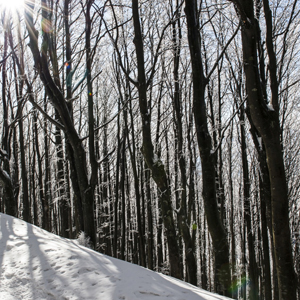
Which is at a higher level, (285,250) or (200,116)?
(200,116)

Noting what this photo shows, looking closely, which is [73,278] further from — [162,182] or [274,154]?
[162,182]

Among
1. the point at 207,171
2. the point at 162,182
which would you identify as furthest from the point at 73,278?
the point at 162,182

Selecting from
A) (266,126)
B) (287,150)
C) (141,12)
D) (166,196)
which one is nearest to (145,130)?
(166,196)

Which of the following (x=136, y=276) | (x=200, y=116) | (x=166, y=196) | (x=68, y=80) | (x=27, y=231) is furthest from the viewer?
(x=68, y=80)

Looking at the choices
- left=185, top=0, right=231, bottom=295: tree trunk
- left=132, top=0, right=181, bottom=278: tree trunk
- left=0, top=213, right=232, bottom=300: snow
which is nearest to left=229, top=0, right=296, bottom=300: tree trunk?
left=185, top=0, right=231, bottom=295: tree trunk

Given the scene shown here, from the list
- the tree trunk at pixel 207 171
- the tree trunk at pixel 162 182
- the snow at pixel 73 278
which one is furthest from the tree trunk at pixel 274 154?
the tree trunk at pixel 162 182

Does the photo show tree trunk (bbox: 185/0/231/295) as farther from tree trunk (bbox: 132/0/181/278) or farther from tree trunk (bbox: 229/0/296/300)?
tree trunk (bbox: 132/0/181/278)

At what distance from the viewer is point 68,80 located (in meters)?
7.00

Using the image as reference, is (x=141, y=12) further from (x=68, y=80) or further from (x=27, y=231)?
(x=27, y=231)

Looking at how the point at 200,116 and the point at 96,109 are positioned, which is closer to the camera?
the point at 200,116

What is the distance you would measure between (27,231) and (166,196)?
2.81m

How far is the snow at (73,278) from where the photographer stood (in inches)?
97.0

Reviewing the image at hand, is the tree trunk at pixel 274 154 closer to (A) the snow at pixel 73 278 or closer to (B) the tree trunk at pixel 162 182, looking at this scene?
(A) the snow at pixel 73 278

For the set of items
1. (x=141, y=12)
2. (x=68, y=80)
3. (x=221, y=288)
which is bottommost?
(x=221, y=288)
